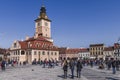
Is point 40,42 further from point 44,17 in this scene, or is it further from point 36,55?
point 44,17

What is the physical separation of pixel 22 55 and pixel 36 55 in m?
4.72

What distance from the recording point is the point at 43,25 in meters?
98.4

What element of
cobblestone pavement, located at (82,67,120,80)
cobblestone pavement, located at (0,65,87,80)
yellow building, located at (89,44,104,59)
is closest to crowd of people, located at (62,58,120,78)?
cobblestone pavement, located at (0,65,87,80)

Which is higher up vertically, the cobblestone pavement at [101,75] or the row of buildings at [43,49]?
the row of buildings at [43,49]

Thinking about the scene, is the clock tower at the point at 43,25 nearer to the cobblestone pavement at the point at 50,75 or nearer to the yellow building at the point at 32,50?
the yellow building at the point at 32,50

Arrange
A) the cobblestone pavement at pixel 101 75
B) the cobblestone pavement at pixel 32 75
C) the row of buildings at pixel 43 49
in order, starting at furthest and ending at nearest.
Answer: the row of buildings at pixel 43 49 → the cobblestone pavement at pixel 32 75 → the cobblestone pavement at pixel 101 75

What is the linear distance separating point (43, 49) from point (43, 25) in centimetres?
1622

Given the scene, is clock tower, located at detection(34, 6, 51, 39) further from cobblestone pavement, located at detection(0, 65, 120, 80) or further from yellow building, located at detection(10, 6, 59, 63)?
cobblestone pavement, located at detection(0, 65, 120, 80)

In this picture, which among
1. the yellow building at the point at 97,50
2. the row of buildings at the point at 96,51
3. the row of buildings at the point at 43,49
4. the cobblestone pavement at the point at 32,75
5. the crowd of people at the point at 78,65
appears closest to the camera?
the crowd of people at the point at 78,65

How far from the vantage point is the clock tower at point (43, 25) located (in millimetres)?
97181

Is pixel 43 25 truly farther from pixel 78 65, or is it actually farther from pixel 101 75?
pixel 78 65

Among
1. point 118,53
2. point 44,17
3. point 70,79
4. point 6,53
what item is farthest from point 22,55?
point 70,79

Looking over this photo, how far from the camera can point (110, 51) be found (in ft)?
361

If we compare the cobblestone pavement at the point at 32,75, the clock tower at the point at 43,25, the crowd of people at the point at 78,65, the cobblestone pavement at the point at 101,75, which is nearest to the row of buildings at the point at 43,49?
the clock tower at the point at 43,25
